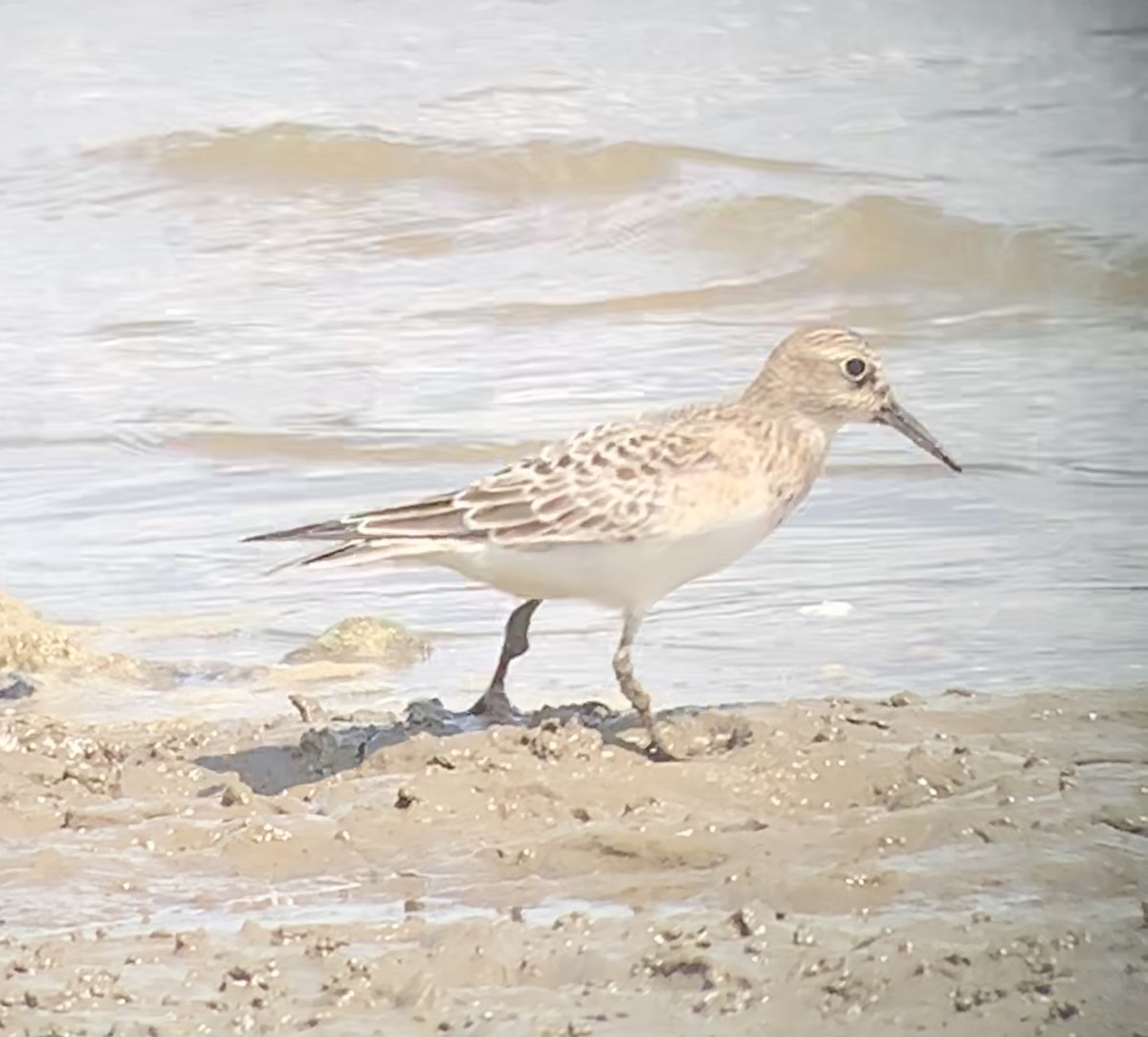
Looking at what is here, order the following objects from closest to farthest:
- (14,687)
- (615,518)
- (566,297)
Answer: (615,518), (14,687), (566,297)

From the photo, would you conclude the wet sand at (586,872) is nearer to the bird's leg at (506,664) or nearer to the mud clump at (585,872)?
the mud clump at (585,872)

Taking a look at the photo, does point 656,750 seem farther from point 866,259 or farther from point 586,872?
point 866,259

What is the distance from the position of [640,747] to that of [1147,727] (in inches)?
43.3

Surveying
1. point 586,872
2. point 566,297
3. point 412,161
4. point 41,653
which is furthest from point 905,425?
point 412,161

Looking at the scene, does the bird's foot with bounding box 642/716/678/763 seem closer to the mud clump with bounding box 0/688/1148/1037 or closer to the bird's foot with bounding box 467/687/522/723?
the mud clump with bounding box 0/688/1148/1037

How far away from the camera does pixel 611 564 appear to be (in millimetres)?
5715

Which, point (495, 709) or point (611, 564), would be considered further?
point (495, 709)

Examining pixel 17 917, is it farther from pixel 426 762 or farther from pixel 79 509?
pixel 79 509

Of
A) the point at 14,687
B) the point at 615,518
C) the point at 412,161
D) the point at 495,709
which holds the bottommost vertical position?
the point at 412,161

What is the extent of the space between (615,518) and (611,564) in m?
0.11

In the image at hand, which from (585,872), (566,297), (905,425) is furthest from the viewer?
(566,297)

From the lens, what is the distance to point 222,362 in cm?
1016

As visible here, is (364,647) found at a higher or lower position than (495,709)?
lower

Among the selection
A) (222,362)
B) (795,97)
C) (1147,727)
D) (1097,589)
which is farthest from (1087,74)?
(1147,727)
